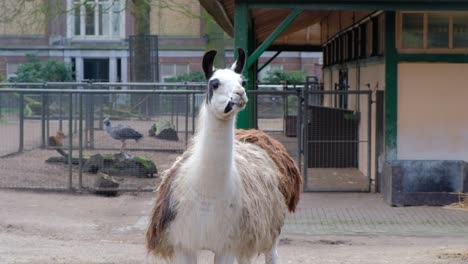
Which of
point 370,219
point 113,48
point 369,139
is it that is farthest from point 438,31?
point 113,48

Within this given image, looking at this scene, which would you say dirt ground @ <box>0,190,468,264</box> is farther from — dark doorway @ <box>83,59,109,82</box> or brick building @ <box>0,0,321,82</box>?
dark doorway @ <box>83,59,109,82</box>

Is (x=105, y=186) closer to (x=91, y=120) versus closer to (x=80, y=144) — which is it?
(x=80, y=144)

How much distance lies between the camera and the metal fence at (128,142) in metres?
15.4

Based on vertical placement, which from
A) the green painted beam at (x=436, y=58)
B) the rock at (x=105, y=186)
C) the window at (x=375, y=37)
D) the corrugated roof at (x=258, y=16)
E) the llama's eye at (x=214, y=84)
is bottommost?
the rock at (x=105, y=186)

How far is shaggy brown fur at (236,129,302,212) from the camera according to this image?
8.57 meters

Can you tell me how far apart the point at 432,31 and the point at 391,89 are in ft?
3.57

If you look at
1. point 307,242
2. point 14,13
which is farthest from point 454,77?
point 14,13

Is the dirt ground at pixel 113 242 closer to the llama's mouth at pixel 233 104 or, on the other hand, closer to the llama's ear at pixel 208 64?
the llama's ear at pixel 208 64

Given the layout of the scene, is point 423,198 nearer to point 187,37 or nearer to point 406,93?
point 406,93

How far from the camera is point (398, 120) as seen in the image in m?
14.9

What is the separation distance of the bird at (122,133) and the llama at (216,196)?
27.0 ft

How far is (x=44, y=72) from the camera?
42.3m

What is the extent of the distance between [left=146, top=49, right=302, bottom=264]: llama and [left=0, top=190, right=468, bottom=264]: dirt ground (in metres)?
1.35

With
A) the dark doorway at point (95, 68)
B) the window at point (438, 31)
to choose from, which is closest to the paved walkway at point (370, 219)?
the window at point (438, 31)
